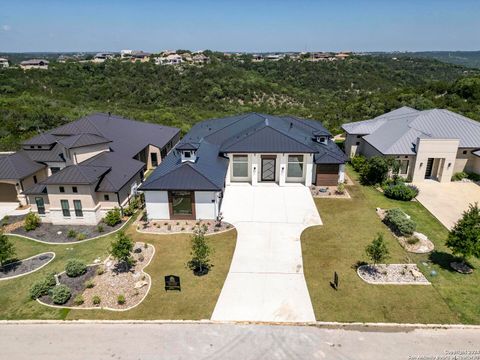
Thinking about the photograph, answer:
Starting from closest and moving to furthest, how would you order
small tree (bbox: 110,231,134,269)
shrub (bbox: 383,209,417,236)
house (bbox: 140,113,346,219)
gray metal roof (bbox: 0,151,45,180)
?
small tree (bbox: 110,231,134,269) → shrub (bbox: 383,209,417,236) → house (bbox: 140,113,346,219) → gray metal roof (bbox: 0,151,45,180)

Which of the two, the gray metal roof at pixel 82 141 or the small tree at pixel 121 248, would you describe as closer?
the small tree at pixel 121 248

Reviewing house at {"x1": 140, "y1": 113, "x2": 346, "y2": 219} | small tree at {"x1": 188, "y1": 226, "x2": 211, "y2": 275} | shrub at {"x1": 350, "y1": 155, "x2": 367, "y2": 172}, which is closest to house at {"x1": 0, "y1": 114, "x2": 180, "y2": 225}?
house at {"x1": 140, "y1": 113, "x2": 346, "y2": 219}

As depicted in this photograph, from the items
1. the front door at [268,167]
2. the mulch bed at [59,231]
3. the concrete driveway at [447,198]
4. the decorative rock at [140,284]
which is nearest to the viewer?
the decorative rock at [140,284]

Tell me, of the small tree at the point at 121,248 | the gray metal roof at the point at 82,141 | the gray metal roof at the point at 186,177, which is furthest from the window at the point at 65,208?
the small tree at the point at 121,248

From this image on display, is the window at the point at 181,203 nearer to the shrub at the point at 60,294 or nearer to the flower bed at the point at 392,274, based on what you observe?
the shrub at the point at 60,294

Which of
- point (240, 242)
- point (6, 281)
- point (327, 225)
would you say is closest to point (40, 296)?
point (6, 281)

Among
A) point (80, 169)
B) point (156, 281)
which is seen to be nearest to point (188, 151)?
point (80, 169)

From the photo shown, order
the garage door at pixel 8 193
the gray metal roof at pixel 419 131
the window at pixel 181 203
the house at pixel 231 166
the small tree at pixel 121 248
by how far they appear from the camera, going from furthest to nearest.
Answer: the gray metal roof at pixel 419 131 < the garage door at pixel 8 193 < the window at pixel 181 203 < the house at pixel 231 166 < the small tree at pixel 121 248

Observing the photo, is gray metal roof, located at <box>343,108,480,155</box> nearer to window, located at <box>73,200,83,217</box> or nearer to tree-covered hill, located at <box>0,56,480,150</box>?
tree-covered hill, located at <box>0,56,480,150</box>
